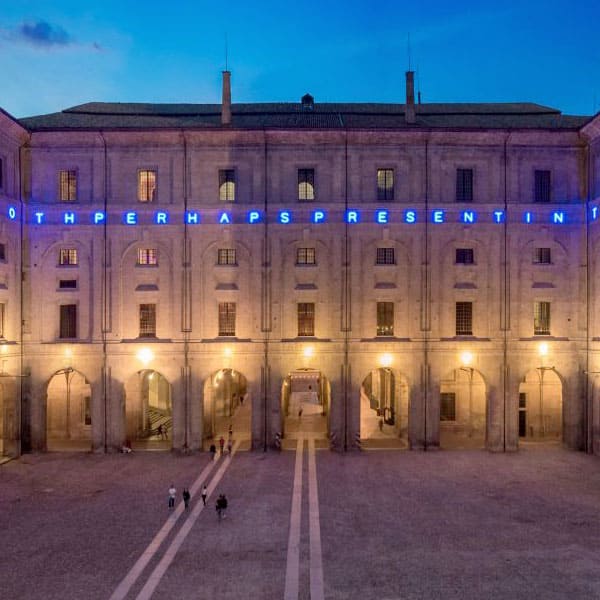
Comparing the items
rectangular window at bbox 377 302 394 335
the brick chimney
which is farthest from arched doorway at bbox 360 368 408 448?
the brick chimney

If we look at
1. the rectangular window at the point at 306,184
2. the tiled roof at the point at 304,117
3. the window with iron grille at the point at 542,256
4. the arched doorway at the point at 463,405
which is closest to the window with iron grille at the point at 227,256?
the rectangular window at the point at 306,184

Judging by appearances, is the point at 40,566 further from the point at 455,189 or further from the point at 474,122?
the point at 474,122

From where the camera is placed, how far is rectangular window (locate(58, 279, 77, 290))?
131 feet

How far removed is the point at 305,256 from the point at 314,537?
21.5m

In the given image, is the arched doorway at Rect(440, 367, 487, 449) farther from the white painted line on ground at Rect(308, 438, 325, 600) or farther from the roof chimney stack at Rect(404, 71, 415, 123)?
the roof chimney stack at Rect(404, 71, 415, 123)

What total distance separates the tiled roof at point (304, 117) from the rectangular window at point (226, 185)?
339 cm

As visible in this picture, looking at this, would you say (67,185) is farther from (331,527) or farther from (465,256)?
(331,527)

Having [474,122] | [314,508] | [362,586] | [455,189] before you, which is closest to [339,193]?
[455,189]

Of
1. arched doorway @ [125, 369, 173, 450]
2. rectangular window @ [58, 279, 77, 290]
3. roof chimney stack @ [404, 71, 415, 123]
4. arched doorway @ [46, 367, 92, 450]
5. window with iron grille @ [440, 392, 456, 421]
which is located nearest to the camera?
rectangular window @ [58, 279, 77, 290]

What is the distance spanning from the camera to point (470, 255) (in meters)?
40.5

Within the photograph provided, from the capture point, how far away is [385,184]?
4059 centimetres

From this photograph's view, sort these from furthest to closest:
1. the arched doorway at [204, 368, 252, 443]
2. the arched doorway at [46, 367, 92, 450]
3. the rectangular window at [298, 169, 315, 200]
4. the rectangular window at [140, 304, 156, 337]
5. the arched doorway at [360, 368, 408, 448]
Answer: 1. the arched doorway at [204, 368, 252, 443]
2. the arched doorway at [46, 367, 92, 450]
3. the arched doorway at [360, 368, 408, 448]
4. the rectangular window at [298, 169, 315, 200]
5. the rectangular window at [140, 304, 156, 337]

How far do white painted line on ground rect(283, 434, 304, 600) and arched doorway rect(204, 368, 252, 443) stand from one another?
11.9m

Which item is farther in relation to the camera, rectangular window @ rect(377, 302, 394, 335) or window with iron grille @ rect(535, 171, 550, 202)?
window with iron grille @ rect(535, 171, 550, 202)
